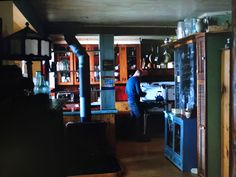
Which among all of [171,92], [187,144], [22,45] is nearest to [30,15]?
[22,45]

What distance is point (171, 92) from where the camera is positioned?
687 cm

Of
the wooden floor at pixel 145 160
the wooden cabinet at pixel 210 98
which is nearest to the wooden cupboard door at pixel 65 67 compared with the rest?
the wooden floor at pixel 145 160

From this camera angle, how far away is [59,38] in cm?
703

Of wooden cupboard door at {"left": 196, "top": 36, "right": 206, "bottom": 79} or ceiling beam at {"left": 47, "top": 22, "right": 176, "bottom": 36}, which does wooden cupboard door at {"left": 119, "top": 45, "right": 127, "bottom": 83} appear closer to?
ceiling beam at {"left": 47, "top": 22, "right": 176, "bottom": 36}

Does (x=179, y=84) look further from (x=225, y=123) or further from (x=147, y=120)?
Result: (x=147, y=120)

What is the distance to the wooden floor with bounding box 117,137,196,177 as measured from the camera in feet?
14.6

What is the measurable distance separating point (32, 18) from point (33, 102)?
2474 millimetres

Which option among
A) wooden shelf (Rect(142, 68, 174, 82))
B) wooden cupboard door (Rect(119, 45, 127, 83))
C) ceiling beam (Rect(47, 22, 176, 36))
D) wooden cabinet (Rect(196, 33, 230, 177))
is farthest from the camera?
wooden shelf (Rect(142, 68, 174, 82))

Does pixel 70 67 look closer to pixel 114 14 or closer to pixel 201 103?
pixel 114 14

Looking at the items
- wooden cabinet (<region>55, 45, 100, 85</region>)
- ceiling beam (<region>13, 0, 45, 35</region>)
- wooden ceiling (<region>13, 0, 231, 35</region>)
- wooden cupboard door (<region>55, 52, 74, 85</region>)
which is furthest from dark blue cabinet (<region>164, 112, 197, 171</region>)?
wooden cupboard door (<region>55, 52, 74, 85</region>)

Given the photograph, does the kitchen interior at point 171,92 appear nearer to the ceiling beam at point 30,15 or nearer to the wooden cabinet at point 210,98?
the wooden cabinet at point 210,98

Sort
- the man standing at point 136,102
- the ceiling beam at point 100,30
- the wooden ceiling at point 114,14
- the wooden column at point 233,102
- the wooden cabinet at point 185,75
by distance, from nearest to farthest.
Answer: the wooden column at point 233,102 < the wooden ceiling at point 114,14 < the wooden cabinet at point 185,75 < the ceiling beam at point 100,30 < the man standing at point 136,102

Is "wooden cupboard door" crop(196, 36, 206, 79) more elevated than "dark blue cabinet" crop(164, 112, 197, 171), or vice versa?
"wooden cupboard door" crop(196, 36, 206, 79)

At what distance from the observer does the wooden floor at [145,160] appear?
4.45 metres
